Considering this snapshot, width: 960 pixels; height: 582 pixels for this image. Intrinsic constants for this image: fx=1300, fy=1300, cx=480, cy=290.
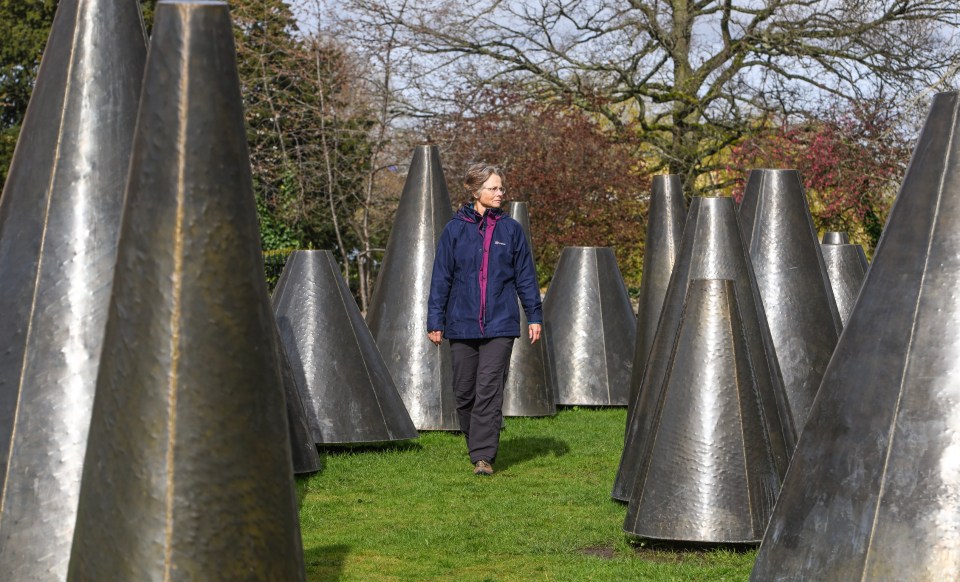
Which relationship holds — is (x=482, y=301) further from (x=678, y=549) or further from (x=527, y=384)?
(x=527, y=384)

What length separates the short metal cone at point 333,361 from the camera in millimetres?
8617

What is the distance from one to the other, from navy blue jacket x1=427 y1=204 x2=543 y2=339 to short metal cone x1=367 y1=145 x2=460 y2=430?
168 centimetres

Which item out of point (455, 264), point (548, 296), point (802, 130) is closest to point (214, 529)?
point (455, 264)

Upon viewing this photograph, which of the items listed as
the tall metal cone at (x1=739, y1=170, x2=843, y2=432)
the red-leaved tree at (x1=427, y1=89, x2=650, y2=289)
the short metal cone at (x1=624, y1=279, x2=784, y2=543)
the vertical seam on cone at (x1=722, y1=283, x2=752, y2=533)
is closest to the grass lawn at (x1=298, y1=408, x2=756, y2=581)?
the short metal cone at (x1=624, y1=279, x2=784, y2=543)

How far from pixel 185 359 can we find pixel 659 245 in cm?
729

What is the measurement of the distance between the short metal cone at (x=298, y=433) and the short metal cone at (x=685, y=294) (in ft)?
6.22

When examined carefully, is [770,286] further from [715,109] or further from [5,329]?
[715,109]

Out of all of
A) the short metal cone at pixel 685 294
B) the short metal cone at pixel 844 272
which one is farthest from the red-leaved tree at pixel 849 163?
the short metal cone at pixel 685 294

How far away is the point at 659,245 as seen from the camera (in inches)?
397

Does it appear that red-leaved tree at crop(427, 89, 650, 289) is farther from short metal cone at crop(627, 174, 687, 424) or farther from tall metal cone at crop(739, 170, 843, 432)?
tall metal cone at crop(739, 170, 843, 432)

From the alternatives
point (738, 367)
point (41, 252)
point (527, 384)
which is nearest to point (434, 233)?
point (527, 384)

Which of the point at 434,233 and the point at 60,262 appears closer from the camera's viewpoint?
the point at 60,262

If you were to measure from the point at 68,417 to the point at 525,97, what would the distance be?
705 inches

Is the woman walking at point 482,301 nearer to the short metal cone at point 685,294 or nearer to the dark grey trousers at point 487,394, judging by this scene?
the dark grey trousers at point 487,394
